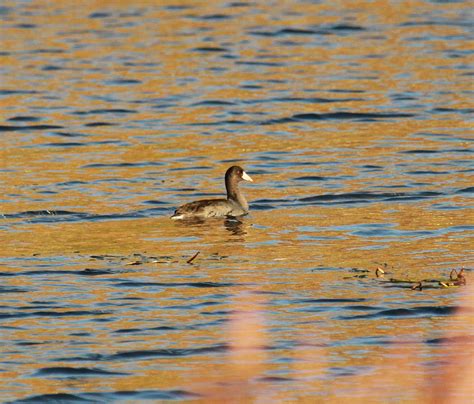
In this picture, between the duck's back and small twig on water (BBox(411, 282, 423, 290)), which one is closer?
small twig on water (BBox(411, 282, 423, 290))

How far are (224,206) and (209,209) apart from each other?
0.71ft

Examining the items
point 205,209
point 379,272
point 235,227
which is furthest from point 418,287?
point 205,209

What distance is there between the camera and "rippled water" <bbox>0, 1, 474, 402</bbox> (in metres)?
11.6

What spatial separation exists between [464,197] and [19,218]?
211 inches

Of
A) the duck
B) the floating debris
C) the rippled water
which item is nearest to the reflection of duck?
the rippled water

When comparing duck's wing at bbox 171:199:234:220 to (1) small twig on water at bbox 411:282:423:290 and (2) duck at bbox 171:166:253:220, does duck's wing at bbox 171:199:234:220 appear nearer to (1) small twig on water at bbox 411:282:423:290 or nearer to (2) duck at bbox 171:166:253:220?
(2) duck at bbox 171:166:253:220

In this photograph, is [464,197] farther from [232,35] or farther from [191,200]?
[232,35]

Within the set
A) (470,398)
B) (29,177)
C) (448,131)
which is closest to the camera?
(470,398)

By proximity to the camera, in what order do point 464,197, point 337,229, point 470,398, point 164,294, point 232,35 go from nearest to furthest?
point 470,398, point 164,294, point 337,229, point 464,197, point 232,35

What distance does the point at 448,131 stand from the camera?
24.3m

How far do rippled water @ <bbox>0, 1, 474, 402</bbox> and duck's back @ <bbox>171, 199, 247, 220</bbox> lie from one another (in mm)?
304

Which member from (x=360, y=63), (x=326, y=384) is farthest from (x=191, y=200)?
(x=360, y=63)

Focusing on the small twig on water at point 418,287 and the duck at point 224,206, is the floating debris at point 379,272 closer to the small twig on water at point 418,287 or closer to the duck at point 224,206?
the small twig on water at point 418,287

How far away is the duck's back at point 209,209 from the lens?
58.3 ft
